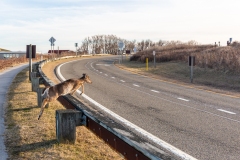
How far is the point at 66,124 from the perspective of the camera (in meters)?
6.05

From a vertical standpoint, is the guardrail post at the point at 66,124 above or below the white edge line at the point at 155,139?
above

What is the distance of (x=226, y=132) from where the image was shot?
817 cm

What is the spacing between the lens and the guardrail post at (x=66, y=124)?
19.7ft

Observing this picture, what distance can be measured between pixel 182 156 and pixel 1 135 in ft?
11.7

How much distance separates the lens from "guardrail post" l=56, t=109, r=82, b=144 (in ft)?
19.7

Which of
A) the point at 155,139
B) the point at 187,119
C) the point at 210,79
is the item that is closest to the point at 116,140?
the point at 155,139

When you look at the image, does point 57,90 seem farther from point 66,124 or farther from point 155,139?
point 155,139

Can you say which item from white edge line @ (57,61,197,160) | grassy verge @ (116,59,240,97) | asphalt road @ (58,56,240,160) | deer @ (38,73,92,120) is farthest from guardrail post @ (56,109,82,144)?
grassy verge @ (116,59,240,97)

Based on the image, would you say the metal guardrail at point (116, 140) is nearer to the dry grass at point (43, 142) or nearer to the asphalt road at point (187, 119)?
the dry grass at point (43, 142)

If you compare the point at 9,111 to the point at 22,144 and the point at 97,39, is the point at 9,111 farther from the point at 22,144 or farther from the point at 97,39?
the point at 97,39

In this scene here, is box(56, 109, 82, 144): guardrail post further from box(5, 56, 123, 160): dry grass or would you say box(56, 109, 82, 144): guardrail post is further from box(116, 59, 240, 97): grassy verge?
box(116, 59, 240, 97): grassy verge

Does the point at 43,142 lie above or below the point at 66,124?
below

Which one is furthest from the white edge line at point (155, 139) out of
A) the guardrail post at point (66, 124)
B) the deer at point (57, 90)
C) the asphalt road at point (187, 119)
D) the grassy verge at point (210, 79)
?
the grassy verge at point (210, 79)

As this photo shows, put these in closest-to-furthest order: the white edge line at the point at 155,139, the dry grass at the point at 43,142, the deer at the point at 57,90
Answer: the dry grass at the point at 43,142 → the white edge line at the point at 155,139 → the deer at the point at 57,90
